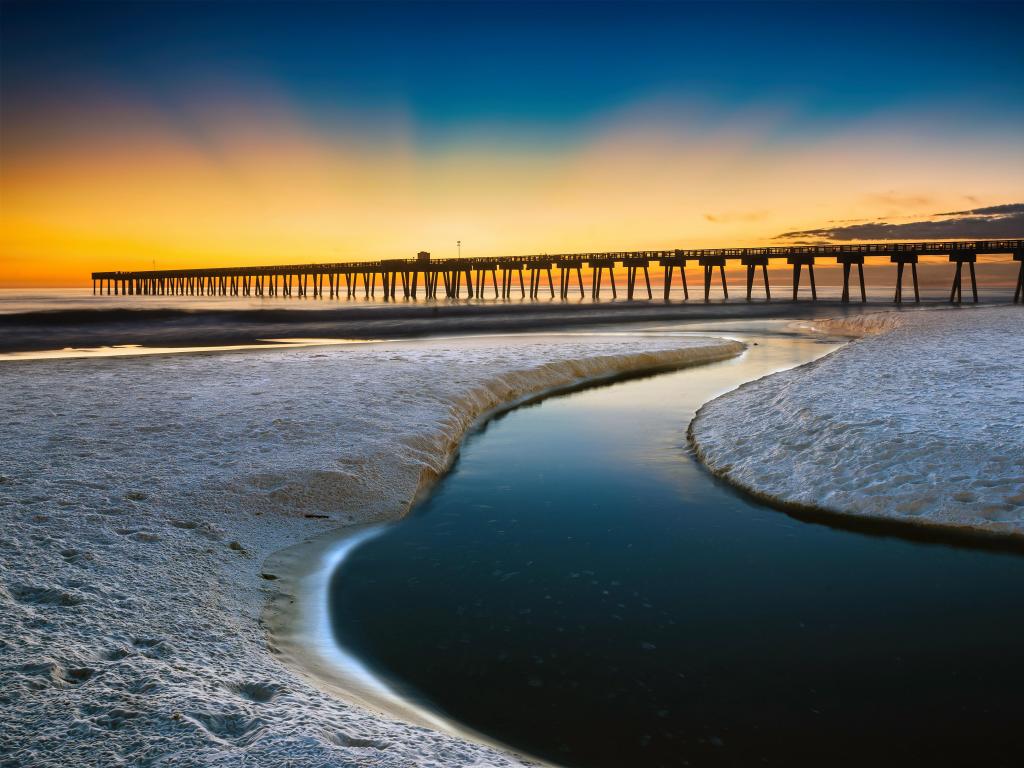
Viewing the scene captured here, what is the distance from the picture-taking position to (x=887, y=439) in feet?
30.1

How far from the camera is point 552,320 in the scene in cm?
4447

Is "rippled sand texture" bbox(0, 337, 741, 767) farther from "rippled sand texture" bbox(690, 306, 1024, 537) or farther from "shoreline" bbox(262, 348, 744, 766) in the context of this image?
"rippled sand texture" bbox(690, 306, 1024, 537)

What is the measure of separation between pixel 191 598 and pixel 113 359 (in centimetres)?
1702

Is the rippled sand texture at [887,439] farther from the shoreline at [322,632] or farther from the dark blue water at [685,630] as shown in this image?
the shoreline at [322,632]

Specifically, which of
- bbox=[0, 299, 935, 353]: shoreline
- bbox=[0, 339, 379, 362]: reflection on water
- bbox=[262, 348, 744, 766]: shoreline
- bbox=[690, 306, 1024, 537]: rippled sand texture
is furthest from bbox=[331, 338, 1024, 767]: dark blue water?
bbox=[0, 299, 935, 353]: shoreline

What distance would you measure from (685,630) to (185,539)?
14.7 feet

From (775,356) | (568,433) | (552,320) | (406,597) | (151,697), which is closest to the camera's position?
(151,697)

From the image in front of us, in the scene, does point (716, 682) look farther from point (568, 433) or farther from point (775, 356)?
point (775, 356)

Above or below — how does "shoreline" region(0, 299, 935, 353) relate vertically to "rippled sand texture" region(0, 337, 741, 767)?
above

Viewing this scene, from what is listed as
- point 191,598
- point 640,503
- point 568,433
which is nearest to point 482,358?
point 568,433

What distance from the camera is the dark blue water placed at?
4254 mm

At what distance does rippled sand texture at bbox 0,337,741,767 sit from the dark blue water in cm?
84

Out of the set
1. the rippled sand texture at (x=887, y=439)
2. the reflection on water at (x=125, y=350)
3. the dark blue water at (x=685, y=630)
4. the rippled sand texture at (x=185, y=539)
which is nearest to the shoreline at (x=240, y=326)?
the reflection on water at (x=125, y=350)

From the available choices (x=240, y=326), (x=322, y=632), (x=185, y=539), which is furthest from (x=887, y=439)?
(x=240, y=326)
